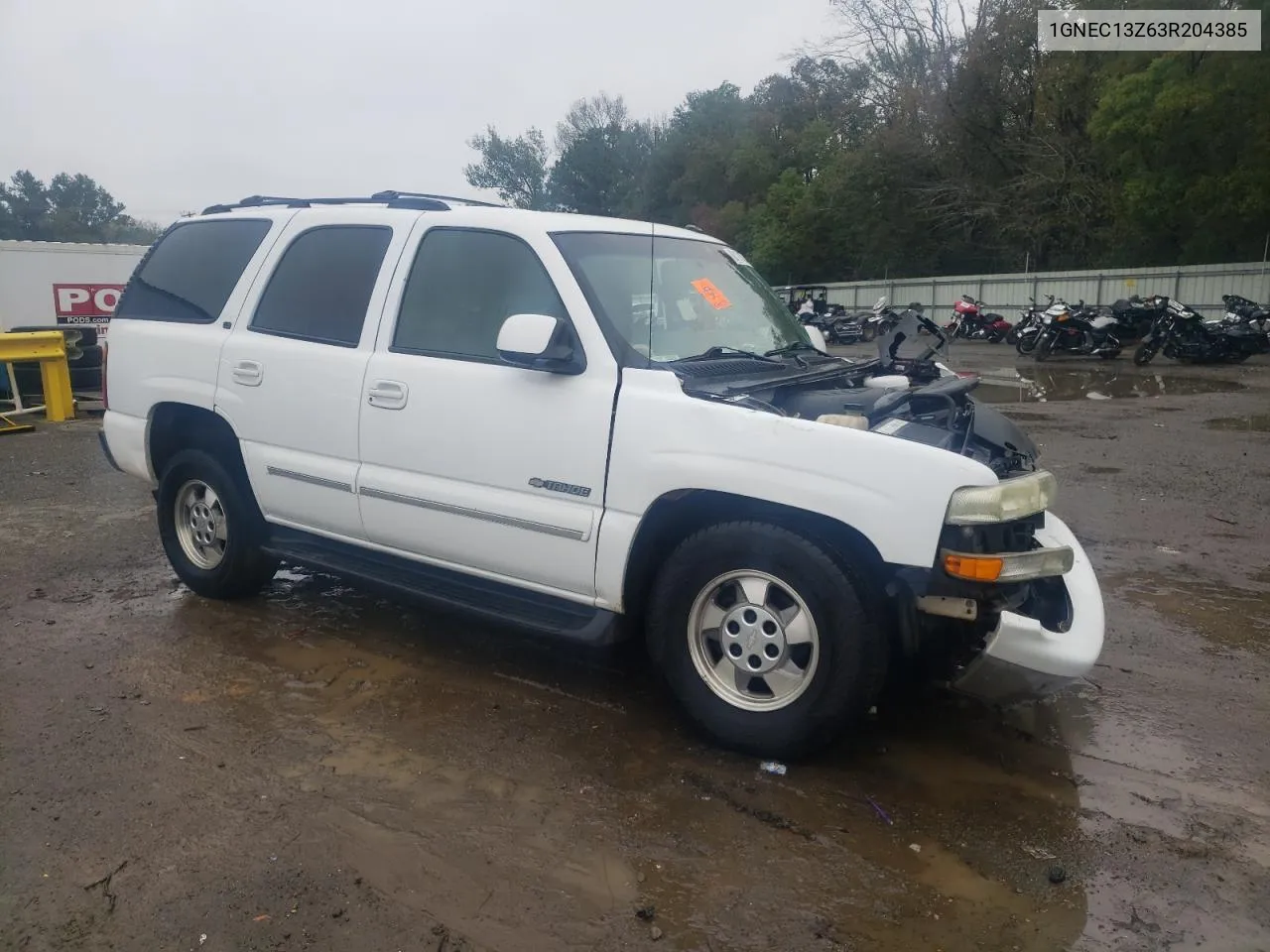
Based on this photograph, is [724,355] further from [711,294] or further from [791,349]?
[791,349]

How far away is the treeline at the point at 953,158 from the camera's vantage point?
75.6ft

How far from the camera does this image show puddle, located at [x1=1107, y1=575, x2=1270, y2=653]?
487 cm

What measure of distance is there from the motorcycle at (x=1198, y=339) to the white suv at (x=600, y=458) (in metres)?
16.0

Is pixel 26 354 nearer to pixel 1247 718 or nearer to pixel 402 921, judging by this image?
pixel 402 921

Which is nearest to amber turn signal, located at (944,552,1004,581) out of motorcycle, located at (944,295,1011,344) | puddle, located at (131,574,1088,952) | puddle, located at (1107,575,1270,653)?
puddle, located at (131,574,1088,952)

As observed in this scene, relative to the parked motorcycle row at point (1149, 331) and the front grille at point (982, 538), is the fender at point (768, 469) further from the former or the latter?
the parked motorcycle row at point (1149, 331)

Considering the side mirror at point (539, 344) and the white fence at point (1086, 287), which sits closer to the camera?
the side mirror at point (539, 344)

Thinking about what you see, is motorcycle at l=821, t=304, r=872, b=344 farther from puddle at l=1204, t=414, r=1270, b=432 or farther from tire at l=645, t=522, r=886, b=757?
tire at l=645, t=522, r=886, b=757

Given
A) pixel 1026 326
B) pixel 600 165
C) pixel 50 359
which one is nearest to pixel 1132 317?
pixel 1026 326

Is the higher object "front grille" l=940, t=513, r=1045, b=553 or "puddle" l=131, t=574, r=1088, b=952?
"front grille" l=940, t=513, r=1045, b=553

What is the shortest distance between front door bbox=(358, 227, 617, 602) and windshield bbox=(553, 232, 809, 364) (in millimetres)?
133

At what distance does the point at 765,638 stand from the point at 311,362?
2491 millimetres

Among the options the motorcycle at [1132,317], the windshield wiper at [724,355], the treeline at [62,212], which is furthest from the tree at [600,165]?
the treeline at [62,212]

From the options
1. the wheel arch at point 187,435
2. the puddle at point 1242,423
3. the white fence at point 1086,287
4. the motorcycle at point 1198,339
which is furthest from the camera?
the white fence at point 1086,287
